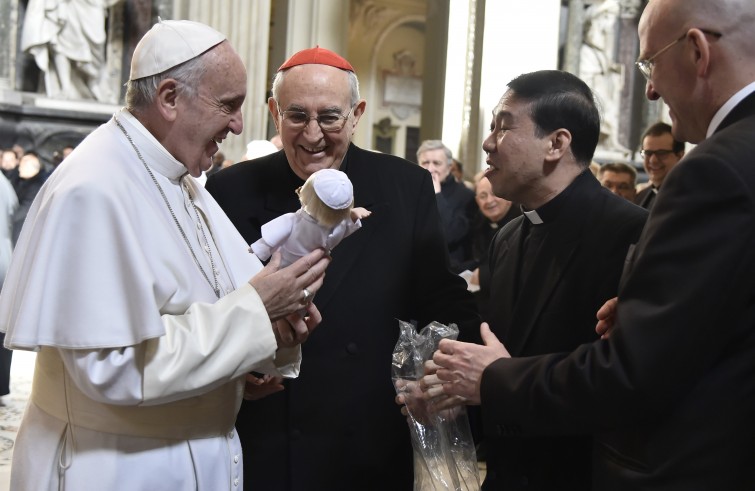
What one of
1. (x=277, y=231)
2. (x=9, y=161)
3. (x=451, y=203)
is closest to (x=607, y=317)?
(x=277, y=231)

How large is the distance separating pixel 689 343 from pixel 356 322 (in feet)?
4.22

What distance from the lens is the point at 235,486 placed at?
2137 mm

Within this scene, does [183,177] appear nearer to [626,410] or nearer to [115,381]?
[115,381]

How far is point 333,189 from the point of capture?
1888 mm

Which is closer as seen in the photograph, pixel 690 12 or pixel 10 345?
pixel 690 12

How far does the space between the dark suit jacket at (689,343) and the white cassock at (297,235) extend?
0.61 m

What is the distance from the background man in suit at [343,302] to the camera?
262 centimetres

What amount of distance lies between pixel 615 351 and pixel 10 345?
127cm

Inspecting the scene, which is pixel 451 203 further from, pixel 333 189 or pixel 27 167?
pixel 333 189

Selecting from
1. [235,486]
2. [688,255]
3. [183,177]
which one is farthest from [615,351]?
[183,177]

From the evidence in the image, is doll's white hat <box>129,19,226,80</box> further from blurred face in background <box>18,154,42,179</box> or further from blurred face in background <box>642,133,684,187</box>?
blurred face in background <box>18,154,42,179</box>

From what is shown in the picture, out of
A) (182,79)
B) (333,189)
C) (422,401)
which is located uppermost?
(182,79)

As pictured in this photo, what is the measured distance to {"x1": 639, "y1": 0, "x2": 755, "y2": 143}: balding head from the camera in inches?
66.6

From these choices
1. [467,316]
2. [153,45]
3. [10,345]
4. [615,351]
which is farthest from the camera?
[467,316]
